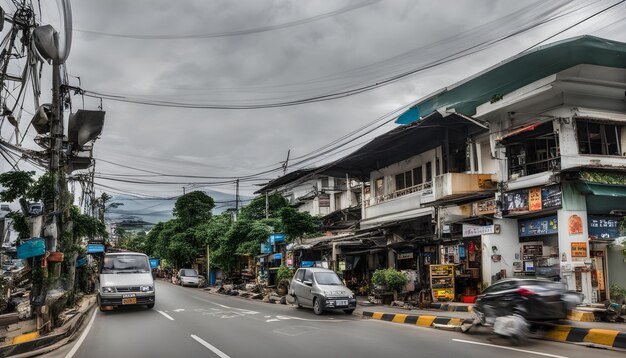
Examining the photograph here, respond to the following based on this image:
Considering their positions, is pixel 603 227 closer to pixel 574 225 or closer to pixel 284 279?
pixel 574 225

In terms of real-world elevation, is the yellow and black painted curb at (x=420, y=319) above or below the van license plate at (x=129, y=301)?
below

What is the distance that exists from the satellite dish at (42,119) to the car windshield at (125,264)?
5.69m

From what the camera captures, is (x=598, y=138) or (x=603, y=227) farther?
(x=598, y=138)

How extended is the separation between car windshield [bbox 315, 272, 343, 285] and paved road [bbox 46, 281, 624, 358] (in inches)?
124

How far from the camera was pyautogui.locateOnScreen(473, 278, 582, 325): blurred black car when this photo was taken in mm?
10430

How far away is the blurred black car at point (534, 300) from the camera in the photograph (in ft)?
34.2

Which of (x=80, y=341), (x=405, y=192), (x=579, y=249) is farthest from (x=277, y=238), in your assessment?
(x=80, y=341)

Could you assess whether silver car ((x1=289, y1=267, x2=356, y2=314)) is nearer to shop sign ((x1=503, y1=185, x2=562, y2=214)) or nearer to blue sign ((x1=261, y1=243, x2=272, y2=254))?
shop sign ((x1=503, y1=185, x2=562, y2=214))

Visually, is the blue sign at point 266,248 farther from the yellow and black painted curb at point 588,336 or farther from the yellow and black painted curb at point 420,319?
the yellow and black painted curb at point 588,336

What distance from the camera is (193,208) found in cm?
5603

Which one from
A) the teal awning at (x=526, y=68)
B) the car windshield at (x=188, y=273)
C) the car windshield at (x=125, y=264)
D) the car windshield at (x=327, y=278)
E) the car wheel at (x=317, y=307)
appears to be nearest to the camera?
the teal awning at (x=526, y=68)

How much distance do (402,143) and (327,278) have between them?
8727mm

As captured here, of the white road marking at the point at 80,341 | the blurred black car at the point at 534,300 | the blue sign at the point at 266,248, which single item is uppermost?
the blue sign at the point at 266,248

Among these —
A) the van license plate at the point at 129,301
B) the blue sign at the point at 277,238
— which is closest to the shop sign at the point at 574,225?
the van license plate at the point at 129,301
